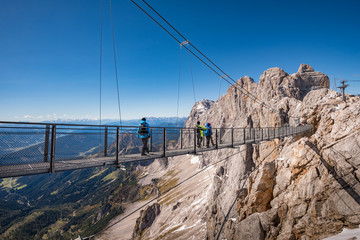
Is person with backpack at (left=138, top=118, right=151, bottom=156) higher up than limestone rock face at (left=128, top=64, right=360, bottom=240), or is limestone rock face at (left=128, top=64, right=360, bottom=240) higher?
person with backpack at (left=138, top=118, right=151, bottom=156)

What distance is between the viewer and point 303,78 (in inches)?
2576

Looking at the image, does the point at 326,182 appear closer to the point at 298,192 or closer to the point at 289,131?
the point at 298,192

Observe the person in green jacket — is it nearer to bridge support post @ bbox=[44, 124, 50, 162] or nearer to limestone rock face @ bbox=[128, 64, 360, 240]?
limestone rock face @ bbox=[128, 64, 360, 240]

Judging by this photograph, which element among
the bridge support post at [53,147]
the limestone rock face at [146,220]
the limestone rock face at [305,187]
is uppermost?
the bridge support post at [53,147]

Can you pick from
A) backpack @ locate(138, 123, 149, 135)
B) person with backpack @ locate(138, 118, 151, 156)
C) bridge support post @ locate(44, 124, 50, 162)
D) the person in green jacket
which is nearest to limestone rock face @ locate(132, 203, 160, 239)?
the person in green jacket

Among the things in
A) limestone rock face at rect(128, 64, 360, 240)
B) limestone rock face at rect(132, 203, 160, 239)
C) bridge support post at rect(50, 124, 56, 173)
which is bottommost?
limestone rock face at rect(132, 203, 160, 239)

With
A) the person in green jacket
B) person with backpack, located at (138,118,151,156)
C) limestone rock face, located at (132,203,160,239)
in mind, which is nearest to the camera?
person with backpack, located at (138,118,151,156)

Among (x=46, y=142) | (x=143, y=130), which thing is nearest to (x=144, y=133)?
(x=143, y=130)

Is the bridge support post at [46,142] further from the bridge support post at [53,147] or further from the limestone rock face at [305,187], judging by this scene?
the limestone rock face at [305,187]

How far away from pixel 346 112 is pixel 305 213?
14.5 meters

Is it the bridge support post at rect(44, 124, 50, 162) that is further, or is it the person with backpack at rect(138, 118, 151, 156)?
the person with backpack at rect(138, 118, 151, 156)

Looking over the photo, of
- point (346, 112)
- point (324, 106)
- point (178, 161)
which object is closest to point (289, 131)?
point (346, 112)

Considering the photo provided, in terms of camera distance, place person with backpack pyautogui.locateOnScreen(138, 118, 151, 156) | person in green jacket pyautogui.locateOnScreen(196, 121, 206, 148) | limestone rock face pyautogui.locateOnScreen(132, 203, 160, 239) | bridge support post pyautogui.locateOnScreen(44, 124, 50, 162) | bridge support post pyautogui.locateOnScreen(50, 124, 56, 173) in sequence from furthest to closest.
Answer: limestone rock face pyautogui.locateOnScreen(132, 203, 160, 239), person in green jacket pyautogui.locateOnScreen(196, 121, 206, 148), person with backpack pyautogui.locateOnScreen(138, 118, 151, 156), bridge support post pyautogui.locateOnScreen(44, 124, 50, 162), bridge support post pyautogui.locateOnScreen(50, 124, 56, 173)

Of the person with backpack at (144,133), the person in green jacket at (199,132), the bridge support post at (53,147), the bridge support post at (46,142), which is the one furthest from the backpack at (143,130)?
the person in green jacket at (199,132)
